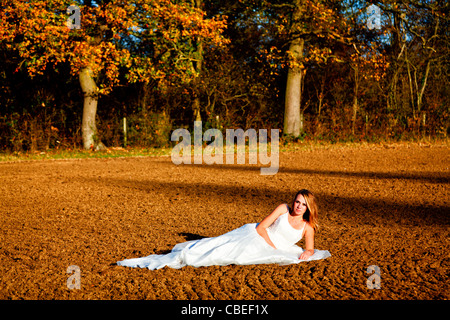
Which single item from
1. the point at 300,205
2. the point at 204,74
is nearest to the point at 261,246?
the point at 300,205

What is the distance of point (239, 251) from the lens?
4.94 m

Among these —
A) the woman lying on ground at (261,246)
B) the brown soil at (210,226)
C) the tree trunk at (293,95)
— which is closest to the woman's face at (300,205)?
the woman lying on ground at (261,246)

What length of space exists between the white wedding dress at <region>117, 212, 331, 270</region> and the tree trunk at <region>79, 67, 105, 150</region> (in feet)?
44.2

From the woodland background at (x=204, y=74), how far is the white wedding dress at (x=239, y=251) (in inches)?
479

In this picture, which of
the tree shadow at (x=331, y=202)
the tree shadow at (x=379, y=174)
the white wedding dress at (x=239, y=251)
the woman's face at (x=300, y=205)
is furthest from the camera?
the tree shadow at (x=379, y=174)

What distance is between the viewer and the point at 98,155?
54.8 ft

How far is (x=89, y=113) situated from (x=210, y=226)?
41.0ft

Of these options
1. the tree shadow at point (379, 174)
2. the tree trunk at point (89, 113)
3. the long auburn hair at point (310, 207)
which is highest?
the tree trunk at point (89, 113)

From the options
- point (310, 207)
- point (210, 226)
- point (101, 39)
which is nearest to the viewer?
point (310, 207)

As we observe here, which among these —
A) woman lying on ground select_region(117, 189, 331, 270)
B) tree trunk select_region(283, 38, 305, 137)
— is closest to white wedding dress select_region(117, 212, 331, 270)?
woman lying on ground select_region(117, 189, 331, 270)

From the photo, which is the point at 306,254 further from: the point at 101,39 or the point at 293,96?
the point at 293,96

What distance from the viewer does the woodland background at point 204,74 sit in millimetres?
16031

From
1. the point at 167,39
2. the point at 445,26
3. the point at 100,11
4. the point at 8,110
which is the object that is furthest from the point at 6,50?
the point at 445,26

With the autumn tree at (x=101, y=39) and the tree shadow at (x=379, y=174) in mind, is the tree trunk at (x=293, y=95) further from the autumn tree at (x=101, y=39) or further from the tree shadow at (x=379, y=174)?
the tree shadow at (x=379, y=174)
